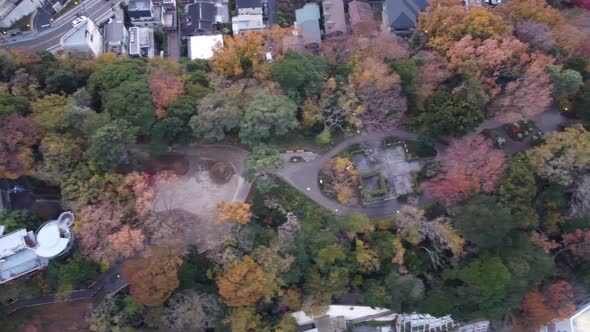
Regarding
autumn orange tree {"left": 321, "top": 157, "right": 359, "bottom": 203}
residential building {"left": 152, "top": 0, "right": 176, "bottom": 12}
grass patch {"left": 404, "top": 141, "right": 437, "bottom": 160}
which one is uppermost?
residential building {"left": 152, "top": 0, "right": 176, "bottom": 12}

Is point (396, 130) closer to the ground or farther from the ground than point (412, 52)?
closer to the ground

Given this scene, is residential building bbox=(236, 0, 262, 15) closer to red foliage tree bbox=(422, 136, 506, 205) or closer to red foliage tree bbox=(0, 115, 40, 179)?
red foliage tree bbox=(0, 115, 40, 179)

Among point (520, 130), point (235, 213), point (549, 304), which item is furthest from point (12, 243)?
point (520, 130)

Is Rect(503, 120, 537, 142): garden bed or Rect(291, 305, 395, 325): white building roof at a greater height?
Rect(503, 120, 537, 142): garden bed

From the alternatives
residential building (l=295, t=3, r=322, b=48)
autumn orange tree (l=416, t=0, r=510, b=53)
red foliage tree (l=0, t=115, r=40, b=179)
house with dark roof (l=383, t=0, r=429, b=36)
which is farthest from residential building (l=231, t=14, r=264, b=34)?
red foliage tree (l=0, t=115, r=40, b=179)

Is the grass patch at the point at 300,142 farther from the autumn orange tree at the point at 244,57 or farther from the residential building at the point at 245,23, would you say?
the residential building at the point at 245,23

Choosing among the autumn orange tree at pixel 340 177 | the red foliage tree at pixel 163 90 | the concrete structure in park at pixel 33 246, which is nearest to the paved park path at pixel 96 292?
the concrete structure in park at pixel 33 246

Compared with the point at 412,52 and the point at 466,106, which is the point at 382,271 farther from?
the point at 412,52

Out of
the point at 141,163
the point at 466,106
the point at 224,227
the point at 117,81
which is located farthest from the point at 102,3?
the point at 466,106
